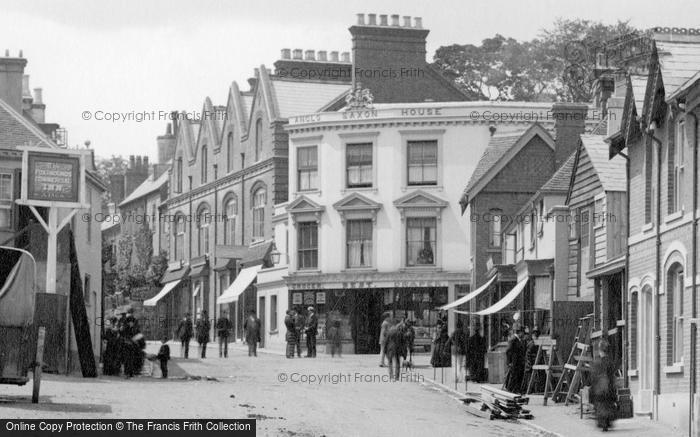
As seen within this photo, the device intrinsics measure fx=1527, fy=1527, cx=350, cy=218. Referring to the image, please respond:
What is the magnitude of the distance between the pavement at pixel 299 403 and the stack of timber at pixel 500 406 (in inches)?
12.2

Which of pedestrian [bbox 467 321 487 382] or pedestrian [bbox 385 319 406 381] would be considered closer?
pedestrian [bbox 467 321 487 382]

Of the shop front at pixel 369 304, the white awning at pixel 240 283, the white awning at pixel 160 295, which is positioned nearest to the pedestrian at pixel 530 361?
the shop front at pixel 369 304

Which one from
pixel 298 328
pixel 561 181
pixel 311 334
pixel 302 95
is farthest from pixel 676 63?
pixel 302 95

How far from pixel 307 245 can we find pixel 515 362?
28.7m

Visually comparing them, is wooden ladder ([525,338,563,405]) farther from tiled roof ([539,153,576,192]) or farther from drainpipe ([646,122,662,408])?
tiled roof ([539,153,576,192])

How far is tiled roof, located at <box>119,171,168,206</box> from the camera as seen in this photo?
90.7 m

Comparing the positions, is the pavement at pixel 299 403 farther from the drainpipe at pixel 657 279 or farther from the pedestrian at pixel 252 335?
the pedestrian at pixel 252 335

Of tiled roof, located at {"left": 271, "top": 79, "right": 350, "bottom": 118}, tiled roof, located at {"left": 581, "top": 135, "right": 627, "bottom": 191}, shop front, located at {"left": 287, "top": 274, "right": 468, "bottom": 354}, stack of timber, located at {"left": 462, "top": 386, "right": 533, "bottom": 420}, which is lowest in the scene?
stack of timber, located at {"left": 462, "top": 386, "right": 533, "bottom": 420}

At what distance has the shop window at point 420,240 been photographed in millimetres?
61438

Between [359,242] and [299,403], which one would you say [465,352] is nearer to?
[299,403]

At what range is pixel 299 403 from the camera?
30.4 m

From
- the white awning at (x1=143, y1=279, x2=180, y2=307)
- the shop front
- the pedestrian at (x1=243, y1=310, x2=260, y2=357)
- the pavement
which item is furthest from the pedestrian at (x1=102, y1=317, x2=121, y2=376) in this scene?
the white awning at (x1=143, y1=279, x2=180, y2=307)

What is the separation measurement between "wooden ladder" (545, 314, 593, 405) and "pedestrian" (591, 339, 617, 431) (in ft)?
13.6

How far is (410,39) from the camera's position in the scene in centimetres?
6656
